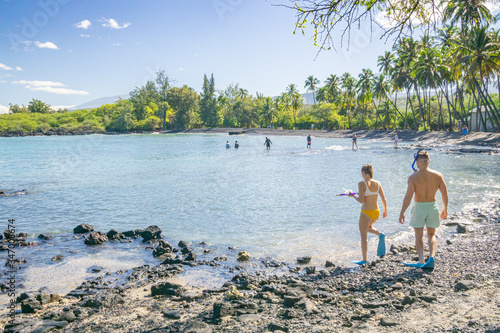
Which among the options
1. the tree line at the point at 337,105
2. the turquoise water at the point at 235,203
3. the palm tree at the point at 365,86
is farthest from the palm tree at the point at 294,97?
the turquoise water at the point at 235,203

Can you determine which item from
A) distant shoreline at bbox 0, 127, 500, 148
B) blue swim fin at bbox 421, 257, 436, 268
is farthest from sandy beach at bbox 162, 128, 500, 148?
blue swim fin at bbox 421, 257, 436, 268

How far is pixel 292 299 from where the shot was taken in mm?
5270

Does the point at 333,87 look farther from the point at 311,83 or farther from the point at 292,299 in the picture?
the point at 292,299

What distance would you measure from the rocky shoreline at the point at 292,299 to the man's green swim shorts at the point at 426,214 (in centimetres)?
84

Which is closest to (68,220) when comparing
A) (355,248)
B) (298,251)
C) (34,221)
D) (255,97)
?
(34,221)

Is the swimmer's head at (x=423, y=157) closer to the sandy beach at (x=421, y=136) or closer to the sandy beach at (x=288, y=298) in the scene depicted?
the sandy beach at (x=288, y=298)

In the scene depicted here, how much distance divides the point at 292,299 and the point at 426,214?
9.22ft

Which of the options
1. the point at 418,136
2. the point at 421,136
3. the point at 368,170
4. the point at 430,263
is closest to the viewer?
the point at 430,263

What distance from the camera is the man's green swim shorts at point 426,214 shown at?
607 centimetres

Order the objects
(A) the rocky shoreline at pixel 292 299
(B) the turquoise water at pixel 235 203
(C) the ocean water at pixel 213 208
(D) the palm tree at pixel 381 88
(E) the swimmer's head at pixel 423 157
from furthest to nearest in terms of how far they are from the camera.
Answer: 1. (D) the palm tree at pixel 381 88
2. (B) the turquoise water at pixel 235 203
3. (C) the ocean water at pixel 213 208
4. (E) the swimmer's head at pixel 423 157
5. (A) the rocky shoreline at pixel 292 299

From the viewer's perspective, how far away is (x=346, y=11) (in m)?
5.08

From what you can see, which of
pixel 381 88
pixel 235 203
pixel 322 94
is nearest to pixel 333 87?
pixel 322 94

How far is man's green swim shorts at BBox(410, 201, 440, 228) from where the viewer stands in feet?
19.9

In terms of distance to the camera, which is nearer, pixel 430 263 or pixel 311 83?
pixel 430 263
